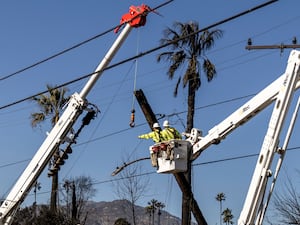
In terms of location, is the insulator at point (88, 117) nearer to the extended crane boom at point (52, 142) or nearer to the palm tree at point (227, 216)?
the extended crane boom at point (52, 142)

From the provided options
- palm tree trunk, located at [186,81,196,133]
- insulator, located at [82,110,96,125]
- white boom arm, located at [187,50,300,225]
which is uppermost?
palm tree trunk, located at [186,81,196,133]

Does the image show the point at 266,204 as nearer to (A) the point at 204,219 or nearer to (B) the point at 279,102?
(B) the point at 279,102

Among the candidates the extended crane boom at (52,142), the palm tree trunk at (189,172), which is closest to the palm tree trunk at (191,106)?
the palm tree trunk at (189,172)

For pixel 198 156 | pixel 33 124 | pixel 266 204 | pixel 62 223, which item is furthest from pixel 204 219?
pixel 33 124

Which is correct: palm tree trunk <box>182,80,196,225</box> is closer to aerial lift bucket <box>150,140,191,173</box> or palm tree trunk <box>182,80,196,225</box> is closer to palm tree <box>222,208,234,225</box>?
aerial lift bucket <box>150,140,191,173</box>

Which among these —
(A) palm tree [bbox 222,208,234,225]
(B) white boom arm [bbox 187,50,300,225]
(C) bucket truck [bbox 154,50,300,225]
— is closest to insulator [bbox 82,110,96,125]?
(C) bucket truck [bbox 154,50,300,225]

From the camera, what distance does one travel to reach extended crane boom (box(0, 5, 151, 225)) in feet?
61.6

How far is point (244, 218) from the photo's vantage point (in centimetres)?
1144

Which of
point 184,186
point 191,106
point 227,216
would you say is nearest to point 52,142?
point 184,186

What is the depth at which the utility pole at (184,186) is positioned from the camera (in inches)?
667

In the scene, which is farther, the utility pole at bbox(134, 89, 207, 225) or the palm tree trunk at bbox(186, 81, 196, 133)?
the palm tree trunk at bbox(186, 81, 196, 133)

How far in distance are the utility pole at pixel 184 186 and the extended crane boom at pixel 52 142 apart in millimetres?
1635

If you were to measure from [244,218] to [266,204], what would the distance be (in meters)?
0.53

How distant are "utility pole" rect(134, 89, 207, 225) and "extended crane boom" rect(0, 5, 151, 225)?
5.36 feet
